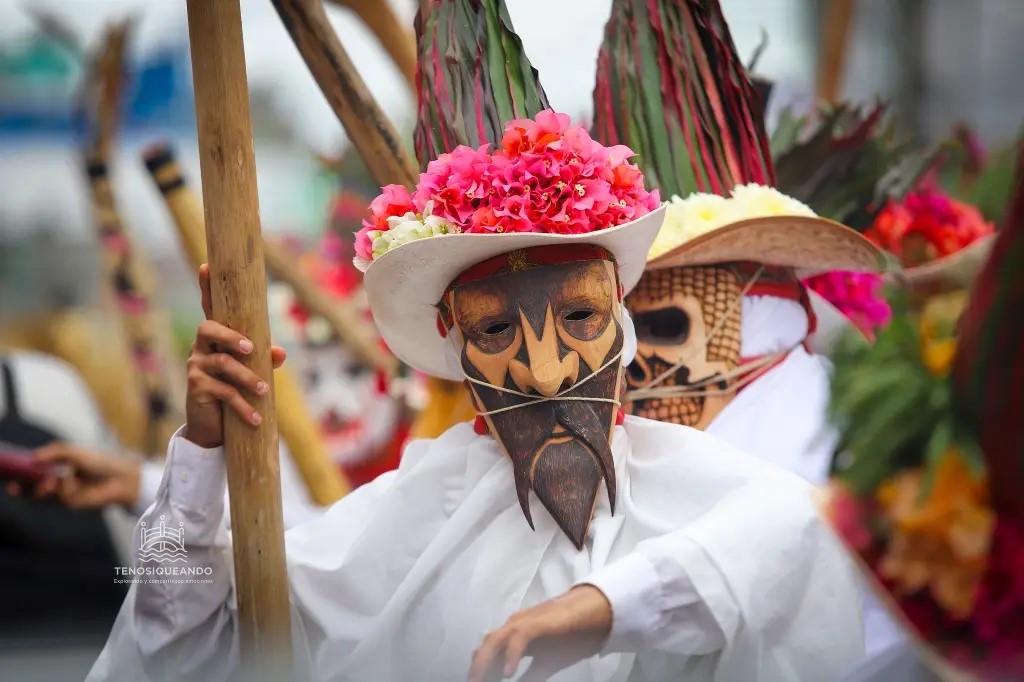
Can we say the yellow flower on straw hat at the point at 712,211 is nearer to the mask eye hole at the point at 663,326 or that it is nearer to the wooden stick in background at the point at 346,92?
the mask eye hole at the point at 663,326

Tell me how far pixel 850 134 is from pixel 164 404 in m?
3.11

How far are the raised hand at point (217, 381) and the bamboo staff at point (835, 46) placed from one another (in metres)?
4.88

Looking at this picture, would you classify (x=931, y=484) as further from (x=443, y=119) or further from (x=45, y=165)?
(x=45, y=165)

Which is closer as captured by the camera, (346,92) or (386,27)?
(346,92)

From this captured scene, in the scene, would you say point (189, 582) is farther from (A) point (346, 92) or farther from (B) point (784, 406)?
(B) point (784, 406)

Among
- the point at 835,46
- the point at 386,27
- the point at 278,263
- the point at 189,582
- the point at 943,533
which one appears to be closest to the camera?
the point at 943,533

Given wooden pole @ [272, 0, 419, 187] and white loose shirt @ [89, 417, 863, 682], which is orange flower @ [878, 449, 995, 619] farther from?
wooden pole @ [272, 0, 419, 187]

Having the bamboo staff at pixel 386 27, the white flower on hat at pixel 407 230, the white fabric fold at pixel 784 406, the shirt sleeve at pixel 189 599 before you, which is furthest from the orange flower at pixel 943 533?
the bamboo staff at pixel 386 27

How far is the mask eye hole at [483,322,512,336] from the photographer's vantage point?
8.48ft

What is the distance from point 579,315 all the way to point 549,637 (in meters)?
0.71

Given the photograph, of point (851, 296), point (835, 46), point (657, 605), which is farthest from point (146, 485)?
point (835, 46)

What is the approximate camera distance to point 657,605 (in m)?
2.36

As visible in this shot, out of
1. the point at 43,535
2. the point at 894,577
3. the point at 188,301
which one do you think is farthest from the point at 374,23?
the point at 188,301

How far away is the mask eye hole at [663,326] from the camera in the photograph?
3250 millimetres
